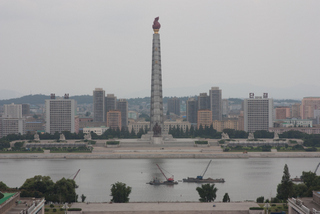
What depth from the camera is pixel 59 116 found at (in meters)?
112

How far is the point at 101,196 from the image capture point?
144 ft

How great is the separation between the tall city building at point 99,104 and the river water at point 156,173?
78.7 m

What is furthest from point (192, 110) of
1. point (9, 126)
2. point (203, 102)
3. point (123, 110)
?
point (9, 126)

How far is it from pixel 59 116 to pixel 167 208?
82031 mm

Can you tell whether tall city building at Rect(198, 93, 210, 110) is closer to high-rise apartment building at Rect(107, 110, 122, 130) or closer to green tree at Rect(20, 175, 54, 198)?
high-rise apartment building at Rect(107, 110, 122, 130)

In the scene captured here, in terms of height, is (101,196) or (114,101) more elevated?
(114,101)

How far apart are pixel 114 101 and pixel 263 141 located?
67790 mm

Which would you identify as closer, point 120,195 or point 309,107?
point 120,195

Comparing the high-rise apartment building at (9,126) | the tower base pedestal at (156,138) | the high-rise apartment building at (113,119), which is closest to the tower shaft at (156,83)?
the tower base pedestal at (156,138)

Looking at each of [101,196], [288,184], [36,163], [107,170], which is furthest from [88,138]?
[288,184]

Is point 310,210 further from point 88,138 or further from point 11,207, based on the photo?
point 88,138

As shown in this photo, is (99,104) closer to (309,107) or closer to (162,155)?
(309,107)

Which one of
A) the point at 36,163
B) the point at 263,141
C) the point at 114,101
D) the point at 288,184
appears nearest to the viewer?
the point at 288,184

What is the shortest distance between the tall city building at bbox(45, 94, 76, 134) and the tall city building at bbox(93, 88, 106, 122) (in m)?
39.7
